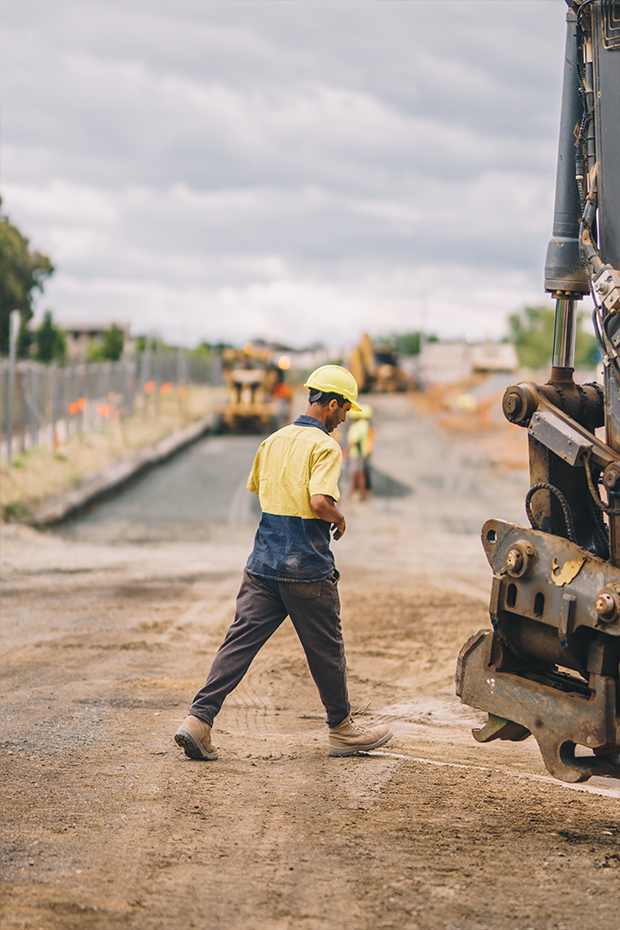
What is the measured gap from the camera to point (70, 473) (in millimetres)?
19344

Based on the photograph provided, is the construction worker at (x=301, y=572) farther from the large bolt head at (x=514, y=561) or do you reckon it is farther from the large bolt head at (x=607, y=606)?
the large bolt head at (x=607, y=606)

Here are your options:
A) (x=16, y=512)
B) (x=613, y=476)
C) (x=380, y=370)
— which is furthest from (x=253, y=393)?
(x=613, y=476)

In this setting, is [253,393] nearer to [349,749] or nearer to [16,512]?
[16,512]

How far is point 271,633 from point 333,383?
1.33 m

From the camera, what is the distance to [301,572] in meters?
5.30

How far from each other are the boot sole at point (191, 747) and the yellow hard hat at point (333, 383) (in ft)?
6.14

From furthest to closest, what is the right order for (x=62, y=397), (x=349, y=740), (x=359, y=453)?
(x=62, y=397) < (x=359, y=453) < (x=349, y=740)

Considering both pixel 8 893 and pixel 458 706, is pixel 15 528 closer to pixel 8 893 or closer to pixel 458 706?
pixel 458 706

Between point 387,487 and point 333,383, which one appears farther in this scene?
point 387,487

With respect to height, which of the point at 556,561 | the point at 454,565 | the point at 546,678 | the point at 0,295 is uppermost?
the point at 0,295

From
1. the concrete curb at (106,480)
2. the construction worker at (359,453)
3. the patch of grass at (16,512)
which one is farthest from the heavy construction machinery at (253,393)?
the patch of grass at (16,512)

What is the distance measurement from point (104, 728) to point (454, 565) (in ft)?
27.1

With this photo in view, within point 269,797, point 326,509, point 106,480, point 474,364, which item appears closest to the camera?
point 269,797

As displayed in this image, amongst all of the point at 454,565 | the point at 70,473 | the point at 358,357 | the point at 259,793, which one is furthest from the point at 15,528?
the point at 358,357
